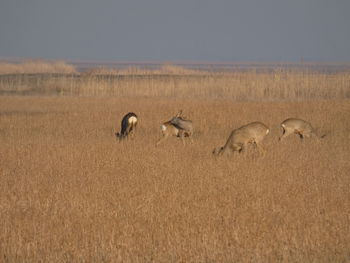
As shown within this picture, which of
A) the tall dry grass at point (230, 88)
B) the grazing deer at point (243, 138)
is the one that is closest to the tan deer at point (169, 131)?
the grazing deer at point (243, 138)

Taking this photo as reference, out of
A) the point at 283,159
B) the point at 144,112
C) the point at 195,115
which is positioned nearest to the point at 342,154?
the point at 283,159

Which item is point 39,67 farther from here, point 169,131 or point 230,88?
point 169,131

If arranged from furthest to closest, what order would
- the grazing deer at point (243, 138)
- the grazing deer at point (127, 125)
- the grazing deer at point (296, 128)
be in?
the grazing deer at point (127, 125), the grazing deer at point (296, 128), the grazing deer at point (243, 138)

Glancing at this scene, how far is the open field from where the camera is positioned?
24.1ft

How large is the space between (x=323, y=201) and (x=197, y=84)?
24.5 meters

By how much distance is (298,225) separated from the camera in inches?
325

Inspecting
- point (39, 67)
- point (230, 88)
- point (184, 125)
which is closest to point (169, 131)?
point (184, 125)

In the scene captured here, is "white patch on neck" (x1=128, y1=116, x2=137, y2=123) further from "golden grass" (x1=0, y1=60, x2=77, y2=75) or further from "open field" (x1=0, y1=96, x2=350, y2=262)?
"golden grass" (x1=0, y1=60, x2=77, y2=75)

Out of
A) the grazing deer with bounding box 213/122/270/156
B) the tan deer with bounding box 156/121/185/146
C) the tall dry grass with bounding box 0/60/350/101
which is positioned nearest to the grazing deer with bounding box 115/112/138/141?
the tan deer with bounding box 156/121/185/146

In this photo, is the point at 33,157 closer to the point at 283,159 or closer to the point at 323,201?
the point at 283,159

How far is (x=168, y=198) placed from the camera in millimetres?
9875

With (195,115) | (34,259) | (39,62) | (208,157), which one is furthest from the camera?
(39,62)

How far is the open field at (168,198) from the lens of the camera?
7.35 metres

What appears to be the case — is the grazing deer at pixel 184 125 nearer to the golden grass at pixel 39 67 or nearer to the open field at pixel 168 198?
the open field at pixel 168 198
